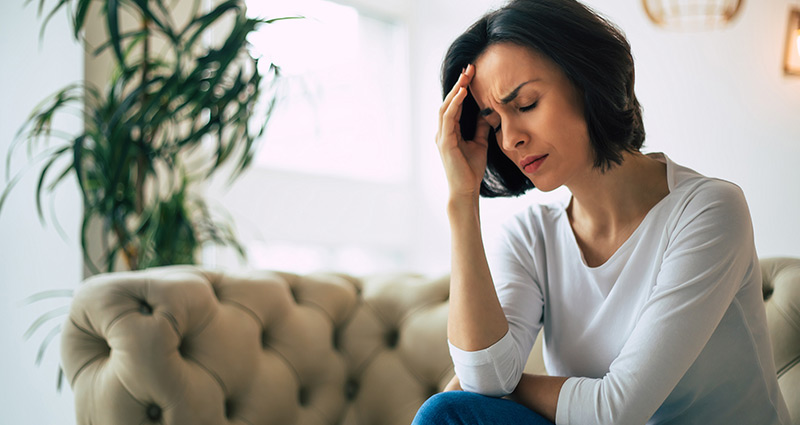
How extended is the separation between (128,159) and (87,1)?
0.40 meters

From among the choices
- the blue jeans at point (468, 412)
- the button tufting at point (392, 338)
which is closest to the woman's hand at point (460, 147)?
the blue jeans at point (468, 412)

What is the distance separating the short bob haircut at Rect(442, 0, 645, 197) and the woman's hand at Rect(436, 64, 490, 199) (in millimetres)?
75

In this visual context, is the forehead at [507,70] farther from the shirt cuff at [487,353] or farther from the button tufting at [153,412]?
the button tufting at [153,412]

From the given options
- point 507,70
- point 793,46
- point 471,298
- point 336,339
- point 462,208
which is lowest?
point 336,339

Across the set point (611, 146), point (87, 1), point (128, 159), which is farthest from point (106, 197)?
point (611, 146)

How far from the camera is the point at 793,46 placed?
3.11 metres

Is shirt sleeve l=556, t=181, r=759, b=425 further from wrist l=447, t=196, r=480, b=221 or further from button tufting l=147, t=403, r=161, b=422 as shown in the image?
button tufting l=147, t=403, r=161, b=422

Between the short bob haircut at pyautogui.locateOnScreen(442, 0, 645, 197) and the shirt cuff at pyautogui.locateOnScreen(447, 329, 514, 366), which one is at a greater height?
the short bob haircut at pyautogui.locateOnScreen(442, 0, 645, 197)

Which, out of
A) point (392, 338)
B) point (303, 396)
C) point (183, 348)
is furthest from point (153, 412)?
point (392, 338)

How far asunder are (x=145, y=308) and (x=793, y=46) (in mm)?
3090

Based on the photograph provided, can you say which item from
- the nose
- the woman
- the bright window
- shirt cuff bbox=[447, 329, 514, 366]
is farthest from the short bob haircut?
the bright window

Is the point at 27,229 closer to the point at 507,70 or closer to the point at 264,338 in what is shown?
the point at 264,338

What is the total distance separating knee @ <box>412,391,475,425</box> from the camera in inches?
38.4

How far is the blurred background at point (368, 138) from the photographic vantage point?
235 cm
